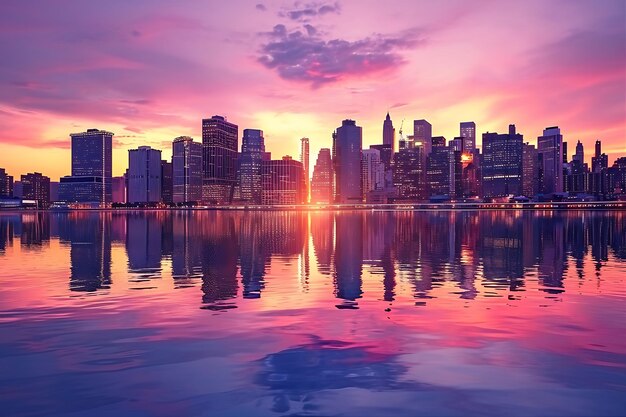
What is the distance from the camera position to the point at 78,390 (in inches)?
571

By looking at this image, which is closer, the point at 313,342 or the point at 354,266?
the point at 313,342

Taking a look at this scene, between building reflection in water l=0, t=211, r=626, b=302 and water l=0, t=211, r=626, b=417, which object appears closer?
water l=0, t=211, r=626, b=417

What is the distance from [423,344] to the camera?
19.0 m

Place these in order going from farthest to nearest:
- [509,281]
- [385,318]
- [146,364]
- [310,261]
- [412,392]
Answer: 1. [310,261]
2. [509,281]
3. [385,318]
4. [146,364]
5. [412,392]

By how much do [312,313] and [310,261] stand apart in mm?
22096

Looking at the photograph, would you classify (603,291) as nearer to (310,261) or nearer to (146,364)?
(310,261)

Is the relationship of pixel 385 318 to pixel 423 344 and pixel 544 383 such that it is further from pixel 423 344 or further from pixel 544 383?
pixel 544 383

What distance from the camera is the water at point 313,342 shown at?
1382 cm

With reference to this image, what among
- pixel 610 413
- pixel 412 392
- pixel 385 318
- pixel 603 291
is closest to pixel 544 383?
pixel 610 413

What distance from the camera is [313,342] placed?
19.2 meters

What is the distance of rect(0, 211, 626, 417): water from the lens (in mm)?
13820

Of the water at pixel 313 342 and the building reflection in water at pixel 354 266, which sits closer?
the water at pixel 313 342

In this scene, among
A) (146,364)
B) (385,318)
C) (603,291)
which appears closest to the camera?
(146,364)

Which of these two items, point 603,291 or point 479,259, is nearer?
point 603,291
